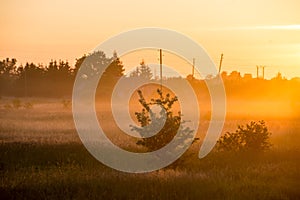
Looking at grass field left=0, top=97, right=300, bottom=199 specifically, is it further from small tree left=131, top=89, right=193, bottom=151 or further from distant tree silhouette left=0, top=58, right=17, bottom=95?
distant tree silhouette left=0, top=58, right=17, bottom=95

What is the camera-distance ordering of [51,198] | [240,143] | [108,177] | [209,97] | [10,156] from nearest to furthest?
[51,198]
[108,177]
[10,156]
[240,143]
[209,97]

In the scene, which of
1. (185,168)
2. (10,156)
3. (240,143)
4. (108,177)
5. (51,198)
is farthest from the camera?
(240,143)

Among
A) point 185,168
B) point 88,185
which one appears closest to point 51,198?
point 88,185

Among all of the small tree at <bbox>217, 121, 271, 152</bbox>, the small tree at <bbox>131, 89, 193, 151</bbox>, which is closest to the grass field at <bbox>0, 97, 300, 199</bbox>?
the small tree at <bbox>217, 121, 271, 152</bbox>

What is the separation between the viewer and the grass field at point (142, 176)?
12.4 metres

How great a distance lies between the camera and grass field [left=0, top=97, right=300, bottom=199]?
12383 millimetres

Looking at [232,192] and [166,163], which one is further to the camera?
[166,163]

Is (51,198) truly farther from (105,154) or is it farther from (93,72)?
(93,72)

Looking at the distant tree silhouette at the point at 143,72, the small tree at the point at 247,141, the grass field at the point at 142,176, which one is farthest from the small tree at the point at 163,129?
the distant tree silhouette at the point at 143,72

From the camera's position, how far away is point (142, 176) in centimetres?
1400

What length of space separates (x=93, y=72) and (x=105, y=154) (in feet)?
194

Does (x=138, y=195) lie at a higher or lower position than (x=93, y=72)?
lower

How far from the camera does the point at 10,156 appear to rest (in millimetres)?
17547

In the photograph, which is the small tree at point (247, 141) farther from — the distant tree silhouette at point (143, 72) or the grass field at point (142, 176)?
the distant tree silhouette at point (143, 72)
